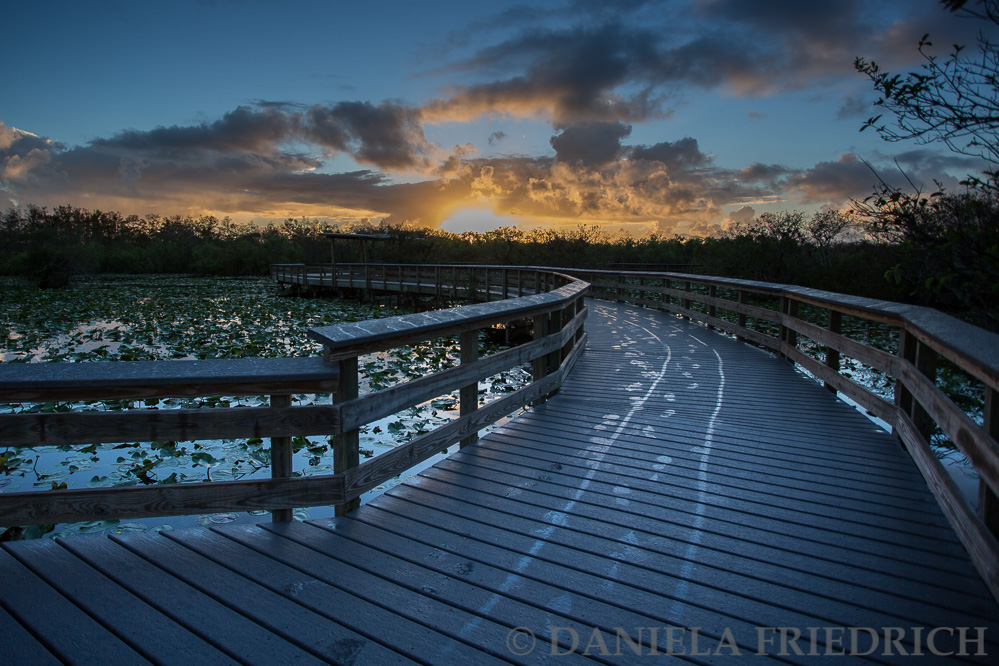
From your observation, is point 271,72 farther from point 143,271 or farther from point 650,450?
point 143,271

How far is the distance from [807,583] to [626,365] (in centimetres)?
453

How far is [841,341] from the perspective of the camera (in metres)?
4.50

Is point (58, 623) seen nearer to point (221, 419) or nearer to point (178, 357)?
point (221, 419)

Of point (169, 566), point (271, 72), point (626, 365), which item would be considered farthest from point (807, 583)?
point (271, 72)

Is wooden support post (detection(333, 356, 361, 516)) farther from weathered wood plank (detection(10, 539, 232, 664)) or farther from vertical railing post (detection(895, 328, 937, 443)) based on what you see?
vertical railing post (detection(895, 328, 937, 443))

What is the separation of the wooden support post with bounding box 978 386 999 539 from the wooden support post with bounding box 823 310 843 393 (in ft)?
9.86

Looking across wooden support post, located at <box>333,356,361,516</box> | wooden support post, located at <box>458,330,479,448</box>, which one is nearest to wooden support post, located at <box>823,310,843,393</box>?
wooden support post, located at <box>458,330,479,448</box>

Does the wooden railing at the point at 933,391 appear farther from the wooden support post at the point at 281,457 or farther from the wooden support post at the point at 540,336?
the wooden support post at the point at 281,457

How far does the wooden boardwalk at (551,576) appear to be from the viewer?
5.38 feet

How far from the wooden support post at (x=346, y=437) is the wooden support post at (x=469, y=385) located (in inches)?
37.2

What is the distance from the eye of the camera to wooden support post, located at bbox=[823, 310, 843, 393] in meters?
4.77

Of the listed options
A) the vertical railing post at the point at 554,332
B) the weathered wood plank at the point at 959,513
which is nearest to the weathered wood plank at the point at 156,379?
the weathered wood plank at the point at 959,513

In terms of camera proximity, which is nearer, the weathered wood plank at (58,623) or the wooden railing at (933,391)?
the weathered wood plank at (58,623)

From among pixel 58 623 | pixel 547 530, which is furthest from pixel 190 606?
pixel 547 530
